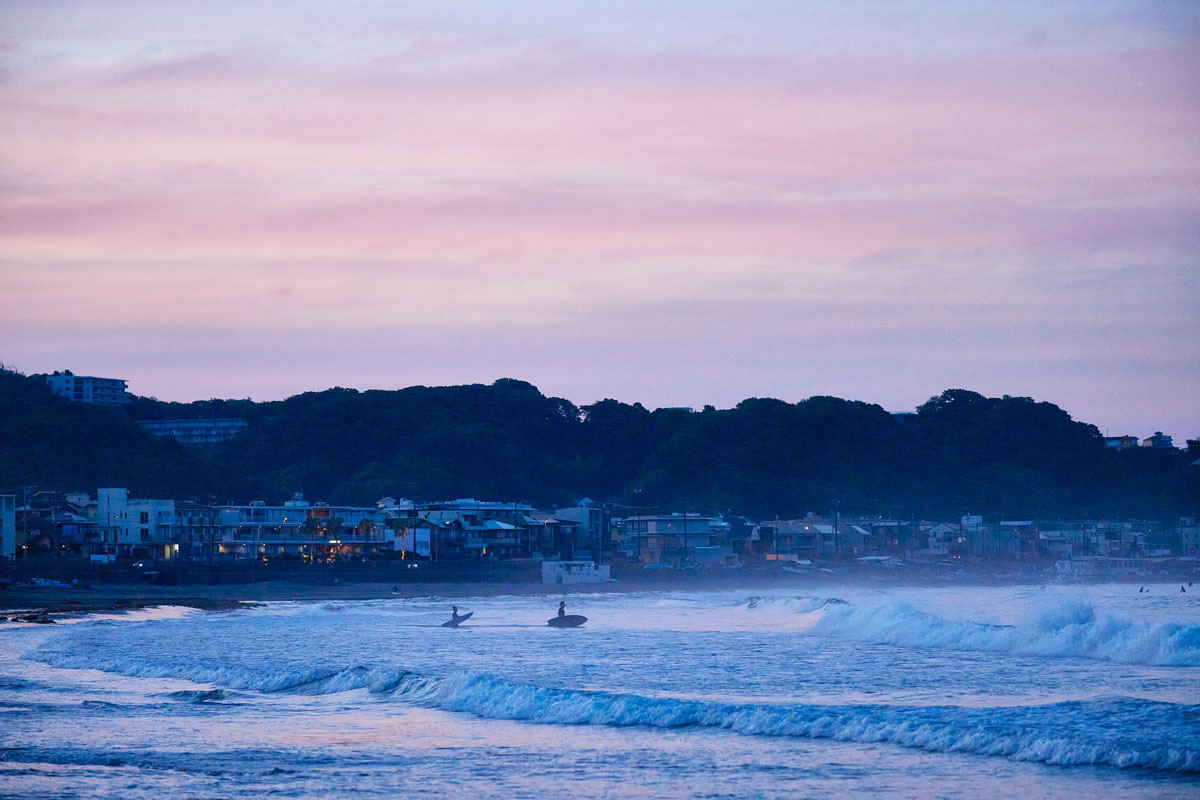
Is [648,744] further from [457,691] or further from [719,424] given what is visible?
[719,424]

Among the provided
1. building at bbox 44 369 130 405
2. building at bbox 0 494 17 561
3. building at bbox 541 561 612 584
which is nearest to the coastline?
building at bbox 541 561 612 584

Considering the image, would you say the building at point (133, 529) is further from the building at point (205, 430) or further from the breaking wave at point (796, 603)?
the building at point (205, 430)

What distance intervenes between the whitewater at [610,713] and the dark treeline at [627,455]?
8239 cm

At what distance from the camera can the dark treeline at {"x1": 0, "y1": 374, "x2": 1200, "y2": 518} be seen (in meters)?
118

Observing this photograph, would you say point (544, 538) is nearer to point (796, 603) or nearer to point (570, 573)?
point (570, 573)

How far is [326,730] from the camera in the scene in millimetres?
20516

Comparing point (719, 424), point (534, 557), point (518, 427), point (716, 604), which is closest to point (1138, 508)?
point (719, 424)

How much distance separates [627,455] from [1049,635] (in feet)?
417

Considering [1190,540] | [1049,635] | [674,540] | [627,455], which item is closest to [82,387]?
[627,455]

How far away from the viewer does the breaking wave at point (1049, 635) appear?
30.7 m

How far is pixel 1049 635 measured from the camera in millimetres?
34656

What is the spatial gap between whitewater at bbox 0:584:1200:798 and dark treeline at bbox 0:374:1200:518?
82395 millimetres

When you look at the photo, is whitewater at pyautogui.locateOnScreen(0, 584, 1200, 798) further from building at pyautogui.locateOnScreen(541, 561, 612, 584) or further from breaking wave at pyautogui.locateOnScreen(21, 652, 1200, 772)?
building at pyautogui.locateOnScreen(541, 561, 612, 584)

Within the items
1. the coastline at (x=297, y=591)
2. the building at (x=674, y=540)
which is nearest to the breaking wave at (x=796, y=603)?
the coastline at (x=297, y=591)
